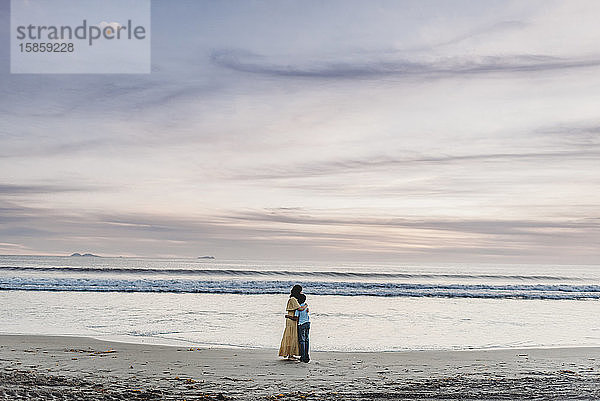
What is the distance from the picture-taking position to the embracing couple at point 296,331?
1348 cm

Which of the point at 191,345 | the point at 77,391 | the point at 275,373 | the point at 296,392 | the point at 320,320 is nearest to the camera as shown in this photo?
the point at 77,391

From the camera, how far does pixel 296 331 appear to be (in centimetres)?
1363

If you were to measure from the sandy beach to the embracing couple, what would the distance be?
0.28 m

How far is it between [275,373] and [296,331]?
5.62ft

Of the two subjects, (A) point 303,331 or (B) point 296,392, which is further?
(A) point 303,331

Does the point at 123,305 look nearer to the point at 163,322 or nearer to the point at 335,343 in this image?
the point at 163,322

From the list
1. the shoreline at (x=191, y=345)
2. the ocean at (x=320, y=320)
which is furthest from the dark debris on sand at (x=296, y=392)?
the ocean at (x=320, y=320)

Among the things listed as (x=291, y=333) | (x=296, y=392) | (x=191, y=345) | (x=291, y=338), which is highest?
(x=291, y=333)

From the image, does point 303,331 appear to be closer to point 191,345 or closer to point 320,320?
point 191,345

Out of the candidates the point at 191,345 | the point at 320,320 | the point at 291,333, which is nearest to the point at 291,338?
the point at 291,333

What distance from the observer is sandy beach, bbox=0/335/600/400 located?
10078 mm

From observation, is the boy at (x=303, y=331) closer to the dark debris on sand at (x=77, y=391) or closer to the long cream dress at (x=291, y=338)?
the long cream dress at (x=291, y=338)

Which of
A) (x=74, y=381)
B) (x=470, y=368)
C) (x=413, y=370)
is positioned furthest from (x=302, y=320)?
(x=74, y=381)

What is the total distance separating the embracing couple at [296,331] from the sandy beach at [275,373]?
0.92 ft
